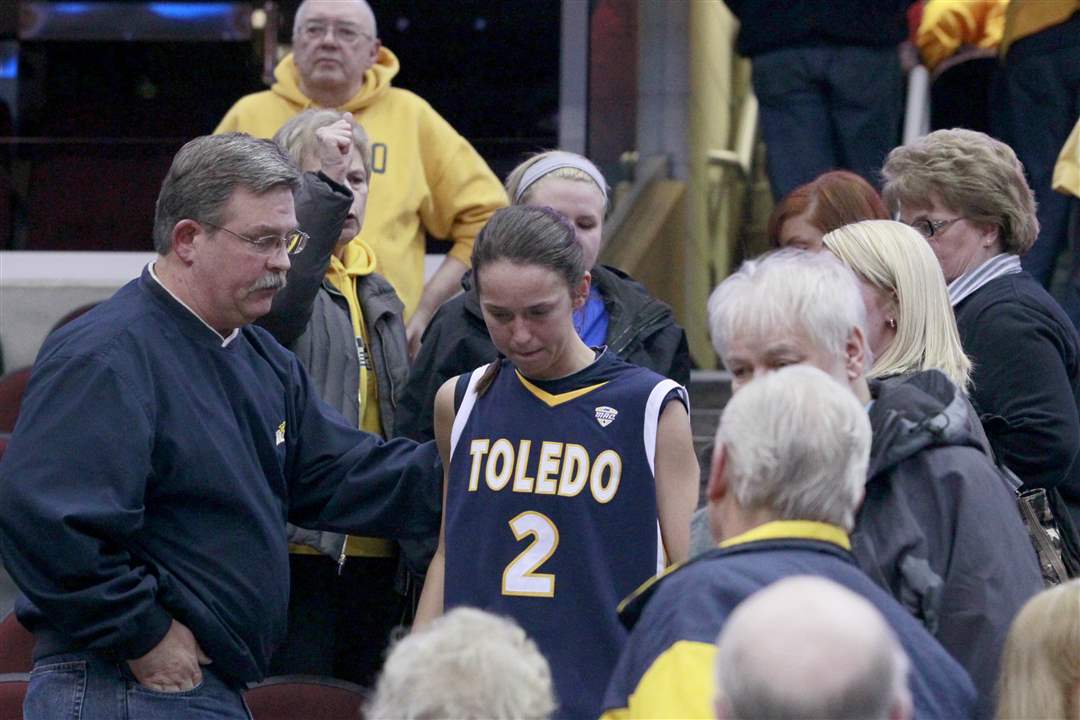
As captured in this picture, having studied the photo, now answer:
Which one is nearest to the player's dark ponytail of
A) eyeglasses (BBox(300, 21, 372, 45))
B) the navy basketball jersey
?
the navy basketball jersey

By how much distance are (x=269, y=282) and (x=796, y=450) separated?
57.4 inches

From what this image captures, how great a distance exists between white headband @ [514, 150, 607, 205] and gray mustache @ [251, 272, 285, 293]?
1.13m

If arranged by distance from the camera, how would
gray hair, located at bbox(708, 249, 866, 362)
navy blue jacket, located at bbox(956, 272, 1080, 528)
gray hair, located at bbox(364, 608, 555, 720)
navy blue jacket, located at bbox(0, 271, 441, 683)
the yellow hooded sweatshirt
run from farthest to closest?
the yellow hooded sweatshirt < navy blue jacket, located at bbox(956, 272, 1080, 528) < navy blue jacket, located at bbox(0, 271, 441, 683) < gray hair, located at bbox(708, 249, 866, 362) < gray hair, located at bbox(364, 608, 555, 720)

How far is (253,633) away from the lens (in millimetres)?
3670

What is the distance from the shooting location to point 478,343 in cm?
467

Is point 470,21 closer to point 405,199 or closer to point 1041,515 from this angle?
point 405,199

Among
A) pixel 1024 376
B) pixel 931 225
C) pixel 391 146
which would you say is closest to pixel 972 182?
pixel 931 225

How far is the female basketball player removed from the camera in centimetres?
367

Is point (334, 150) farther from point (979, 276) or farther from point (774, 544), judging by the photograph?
point (774, 544)

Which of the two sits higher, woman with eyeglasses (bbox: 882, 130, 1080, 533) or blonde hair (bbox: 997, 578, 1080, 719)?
woman with eyeglasses (bbox: 882, 130, 1080, 533)

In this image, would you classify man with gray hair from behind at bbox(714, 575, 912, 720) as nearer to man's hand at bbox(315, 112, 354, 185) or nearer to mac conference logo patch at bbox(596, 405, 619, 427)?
mac conference logo patch at bbox(596, 405, 619, 427)

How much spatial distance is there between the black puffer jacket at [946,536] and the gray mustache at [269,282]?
1.30 meters

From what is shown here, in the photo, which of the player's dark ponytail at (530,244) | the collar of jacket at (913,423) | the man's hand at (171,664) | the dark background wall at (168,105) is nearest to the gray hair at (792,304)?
the collar of jacket at (913,423)

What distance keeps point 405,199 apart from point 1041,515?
252 centimetres
